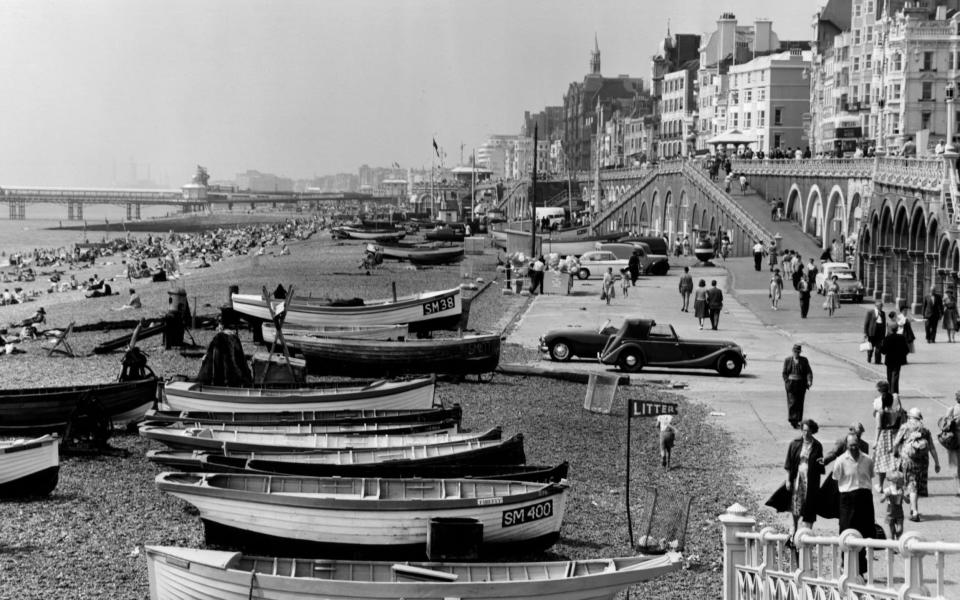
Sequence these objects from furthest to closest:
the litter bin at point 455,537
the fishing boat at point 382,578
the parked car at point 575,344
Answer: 1. the parked car at point 575,344
2. the litter bin at point 455,537
3. the fishing boat at point 382,578

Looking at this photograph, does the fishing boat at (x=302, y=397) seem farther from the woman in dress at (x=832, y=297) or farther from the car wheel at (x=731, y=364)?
the woman in dress at (x=832, y=297)

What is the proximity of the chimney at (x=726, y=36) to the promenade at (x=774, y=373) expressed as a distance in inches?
3539

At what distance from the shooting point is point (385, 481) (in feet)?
56.7

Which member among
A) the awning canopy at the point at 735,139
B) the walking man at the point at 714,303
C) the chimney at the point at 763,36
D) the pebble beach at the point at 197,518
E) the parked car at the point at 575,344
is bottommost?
the pebble beach at the point at 197,518

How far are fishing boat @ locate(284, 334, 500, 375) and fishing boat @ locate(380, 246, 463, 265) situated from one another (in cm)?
4465

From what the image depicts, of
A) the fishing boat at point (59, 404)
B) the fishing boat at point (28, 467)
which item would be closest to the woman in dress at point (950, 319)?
the fishing boat at point (59, 404)

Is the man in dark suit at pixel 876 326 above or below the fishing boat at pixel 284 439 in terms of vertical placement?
above

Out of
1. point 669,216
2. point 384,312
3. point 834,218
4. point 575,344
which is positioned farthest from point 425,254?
point 575,344

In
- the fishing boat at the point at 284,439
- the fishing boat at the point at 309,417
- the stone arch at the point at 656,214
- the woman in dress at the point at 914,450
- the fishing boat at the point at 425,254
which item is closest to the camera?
the woman in dress at the point at 914,450

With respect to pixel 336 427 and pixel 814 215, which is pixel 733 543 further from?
pixel 814 215

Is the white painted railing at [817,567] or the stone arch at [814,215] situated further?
the stone arch at [814,215]

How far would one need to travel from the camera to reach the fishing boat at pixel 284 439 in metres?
20.1

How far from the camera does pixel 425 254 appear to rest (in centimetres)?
7631

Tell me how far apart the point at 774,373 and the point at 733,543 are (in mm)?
19990
